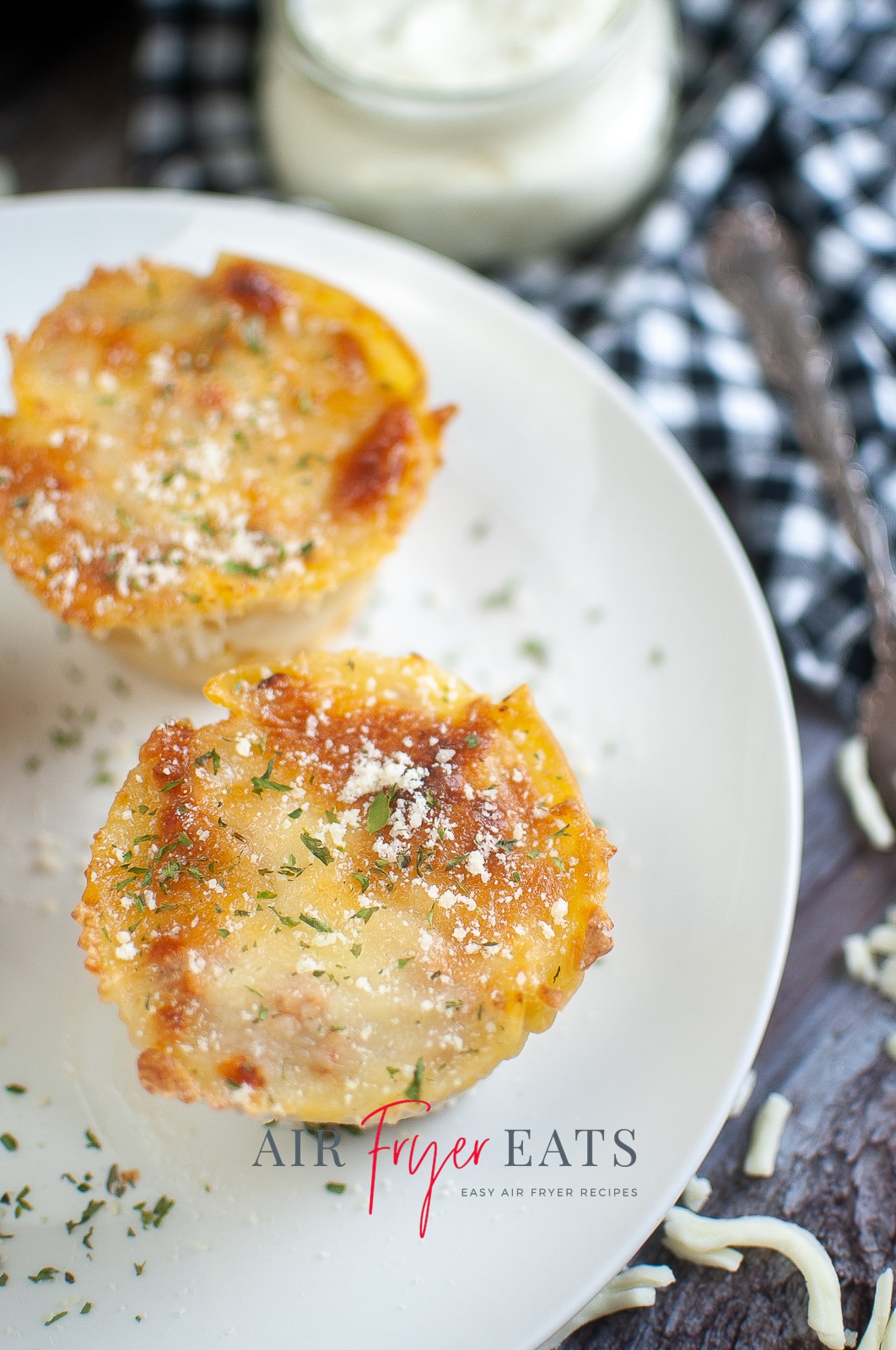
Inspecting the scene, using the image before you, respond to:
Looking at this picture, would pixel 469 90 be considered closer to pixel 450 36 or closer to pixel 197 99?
pixel 450 36

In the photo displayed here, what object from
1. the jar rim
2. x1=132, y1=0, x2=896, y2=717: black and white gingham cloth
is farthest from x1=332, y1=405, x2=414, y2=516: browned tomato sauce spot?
the jar rim

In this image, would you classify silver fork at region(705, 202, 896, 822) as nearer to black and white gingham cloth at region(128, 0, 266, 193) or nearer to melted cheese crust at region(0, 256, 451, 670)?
melted cheese crust at region(0, 256, 451, 670)

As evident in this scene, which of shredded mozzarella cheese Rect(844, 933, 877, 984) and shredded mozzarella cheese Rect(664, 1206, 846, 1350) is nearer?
shredded mozzarella cheese Rect(664, 1206, 846, 1350)

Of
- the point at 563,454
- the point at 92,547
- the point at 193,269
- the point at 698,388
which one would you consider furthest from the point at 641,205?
the point at 92,547

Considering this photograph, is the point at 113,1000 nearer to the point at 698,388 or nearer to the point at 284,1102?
the point at 284,1102

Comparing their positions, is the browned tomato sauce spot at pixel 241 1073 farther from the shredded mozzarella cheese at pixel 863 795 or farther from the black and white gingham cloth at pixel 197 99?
the black and white gingham cloth at pixel 197 99

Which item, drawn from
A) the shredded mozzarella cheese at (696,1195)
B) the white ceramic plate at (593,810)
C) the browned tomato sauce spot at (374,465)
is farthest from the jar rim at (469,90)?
the shredded mozzarella cheese at (696,1195)
